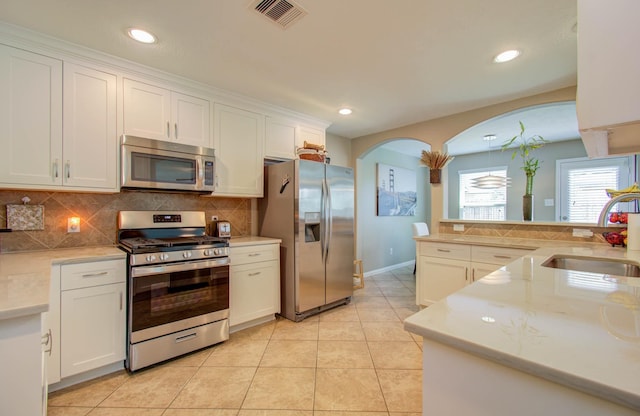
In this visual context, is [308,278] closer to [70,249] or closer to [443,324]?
[70,249]

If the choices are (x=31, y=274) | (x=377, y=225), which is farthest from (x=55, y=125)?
(x=377, y=225)

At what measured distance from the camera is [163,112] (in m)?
2.51

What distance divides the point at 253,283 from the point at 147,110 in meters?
1.84

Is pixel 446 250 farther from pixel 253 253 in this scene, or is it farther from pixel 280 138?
pixel 280 138

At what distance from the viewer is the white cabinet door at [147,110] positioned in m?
2.34

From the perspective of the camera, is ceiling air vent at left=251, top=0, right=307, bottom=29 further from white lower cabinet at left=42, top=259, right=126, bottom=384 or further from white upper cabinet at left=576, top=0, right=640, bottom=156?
white lower cabinet at left=42, top=259, right=126, bottom=384

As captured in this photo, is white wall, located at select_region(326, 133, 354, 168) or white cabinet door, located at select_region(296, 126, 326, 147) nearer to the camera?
white cabinet door, located at select_region(296, 126, 326, 147)

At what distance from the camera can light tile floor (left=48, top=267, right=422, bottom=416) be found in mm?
1684

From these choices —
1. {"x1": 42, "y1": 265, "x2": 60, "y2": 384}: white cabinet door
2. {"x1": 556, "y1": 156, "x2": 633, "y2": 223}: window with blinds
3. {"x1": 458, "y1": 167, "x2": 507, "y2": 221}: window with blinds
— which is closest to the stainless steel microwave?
{"x1": 42, "y1": 265, "x2": 60, "y2": 384}: white cabinet door

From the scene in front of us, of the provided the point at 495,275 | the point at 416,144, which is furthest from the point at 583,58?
the point at 416,144

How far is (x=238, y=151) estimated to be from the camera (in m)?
2.98

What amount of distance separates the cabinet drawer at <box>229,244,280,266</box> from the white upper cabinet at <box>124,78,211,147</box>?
1093mm

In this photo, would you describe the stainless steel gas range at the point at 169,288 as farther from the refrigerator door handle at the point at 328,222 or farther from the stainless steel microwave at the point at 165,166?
the refrigerator door handle at the point at 328,222

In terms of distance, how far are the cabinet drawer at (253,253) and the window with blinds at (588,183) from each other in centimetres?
520
